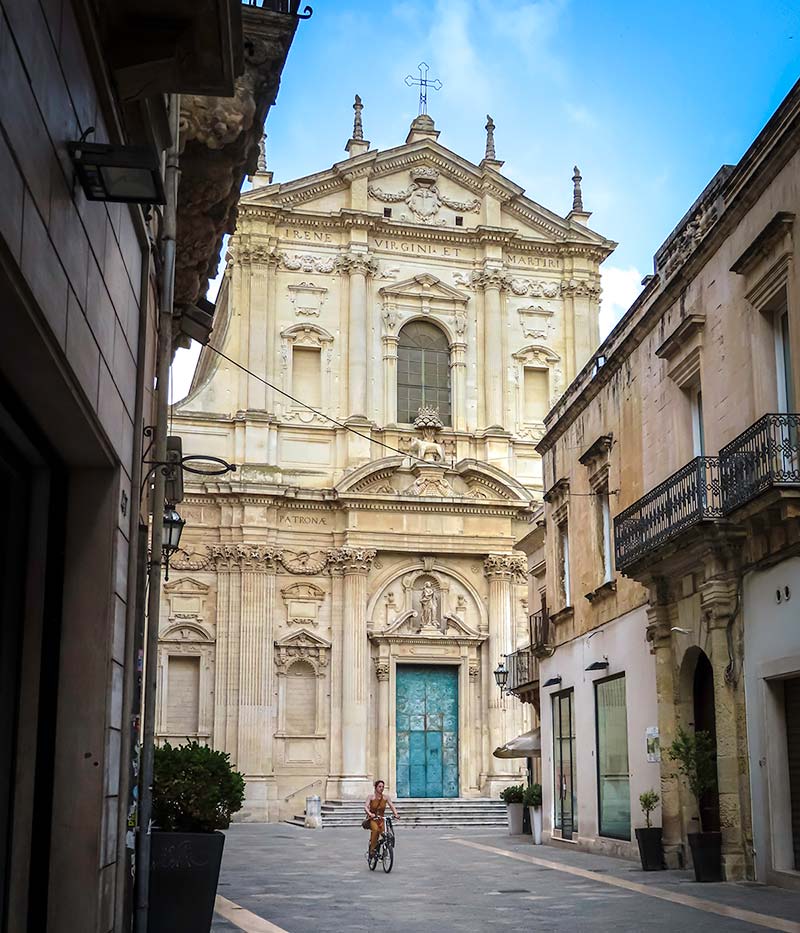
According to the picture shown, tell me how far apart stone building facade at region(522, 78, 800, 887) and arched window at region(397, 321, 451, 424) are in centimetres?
1617

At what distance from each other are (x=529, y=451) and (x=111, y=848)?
32575 millimetres

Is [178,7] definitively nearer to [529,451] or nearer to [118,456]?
[118,456]

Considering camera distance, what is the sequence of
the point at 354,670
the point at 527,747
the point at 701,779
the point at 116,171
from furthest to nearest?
1. the point at 354,670
2. the point at 527,747
3. the point at 701,779
4. the point at 116,171

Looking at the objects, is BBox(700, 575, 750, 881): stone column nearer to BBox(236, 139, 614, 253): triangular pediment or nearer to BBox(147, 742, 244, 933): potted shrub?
BBox(147, 742, 244, 933): potted shrub

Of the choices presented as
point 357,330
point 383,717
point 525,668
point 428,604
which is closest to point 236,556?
point 428,604

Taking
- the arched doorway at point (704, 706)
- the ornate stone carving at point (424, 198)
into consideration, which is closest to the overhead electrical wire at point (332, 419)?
the ornate stone carving at point (424, 198)

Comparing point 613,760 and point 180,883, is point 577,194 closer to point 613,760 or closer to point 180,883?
point 613,760

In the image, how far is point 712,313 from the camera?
696 inches

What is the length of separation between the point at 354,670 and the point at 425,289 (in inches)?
502

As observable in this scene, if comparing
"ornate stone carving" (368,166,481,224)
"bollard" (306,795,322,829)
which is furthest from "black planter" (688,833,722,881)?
"ornate stone carving" (368,166,481,224)

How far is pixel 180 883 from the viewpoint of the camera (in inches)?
411

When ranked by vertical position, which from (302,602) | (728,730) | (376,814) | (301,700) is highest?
(302,602)

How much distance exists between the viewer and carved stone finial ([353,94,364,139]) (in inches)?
1670

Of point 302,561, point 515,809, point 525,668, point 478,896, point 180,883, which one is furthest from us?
point 302,561
